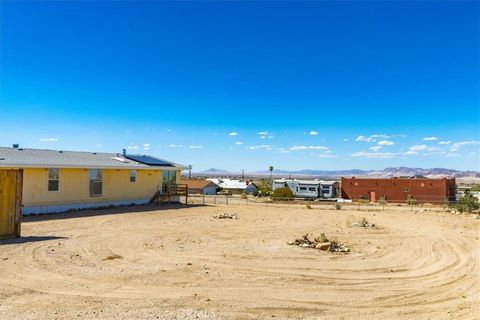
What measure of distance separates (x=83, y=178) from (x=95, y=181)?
983mm

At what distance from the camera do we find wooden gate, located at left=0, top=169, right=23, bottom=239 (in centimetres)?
1273

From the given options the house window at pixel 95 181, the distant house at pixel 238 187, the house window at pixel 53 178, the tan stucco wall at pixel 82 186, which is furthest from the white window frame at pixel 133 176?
the distant house at pixel 238 187

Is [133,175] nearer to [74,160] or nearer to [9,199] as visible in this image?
[74,160]

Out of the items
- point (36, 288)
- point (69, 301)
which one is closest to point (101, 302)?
point (69, 301)

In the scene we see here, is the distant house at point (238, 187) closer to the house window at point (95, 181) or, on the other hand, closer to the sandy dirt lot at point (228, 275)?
the house window at point (95, 181)

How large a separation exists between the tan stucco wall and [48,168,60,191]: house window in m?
0.18

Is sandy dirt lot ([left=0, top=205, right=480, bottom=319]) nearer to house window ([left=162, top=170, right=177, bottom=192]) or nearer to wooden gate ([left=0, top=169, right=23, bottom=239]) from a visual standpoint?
wooden gate ([left=0, top=169, right=23, bottom=239])

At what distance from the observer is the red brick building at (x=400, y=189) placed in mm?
50312

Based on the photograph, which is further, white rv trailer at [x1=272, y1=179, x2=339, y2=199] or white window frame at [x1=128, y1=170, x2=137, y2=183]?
white rv trailer at [x1=272, y1=179, x2=339, y2=199]

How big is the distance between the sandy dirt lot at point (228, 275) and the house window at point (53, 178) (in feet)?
17.3

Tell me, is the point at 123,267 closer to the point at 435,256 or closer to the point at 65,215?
the point at 435,256

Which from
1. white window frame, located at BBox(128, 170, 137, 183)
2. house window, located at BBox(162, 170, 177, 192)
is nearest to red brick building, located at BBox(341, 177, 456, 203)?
house window, located at BBox(162, 170, 177, 192)

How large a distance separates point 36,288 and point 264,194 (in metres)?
55.8

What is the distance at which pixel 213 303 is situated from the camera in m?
7.48
